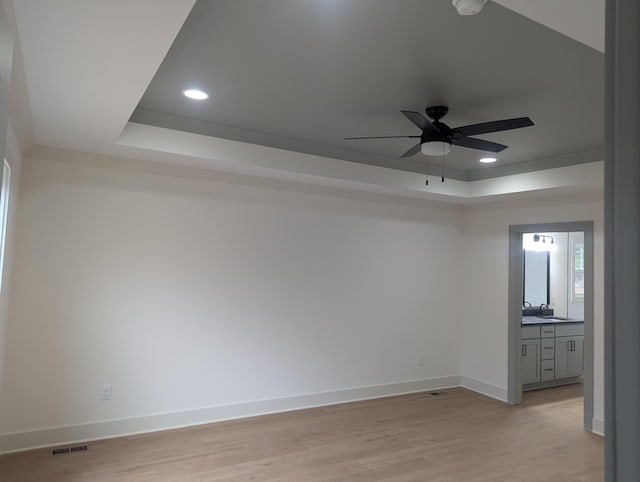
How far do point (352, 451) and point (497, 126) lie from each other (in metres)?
2.90

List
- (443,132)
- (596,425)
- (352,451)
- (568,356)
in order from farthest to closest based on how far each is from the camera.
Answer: (568,356)
(596,425)
(352,451)
(443,132)

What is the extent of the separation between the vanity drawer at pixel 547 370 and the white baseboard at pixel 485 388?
937mm

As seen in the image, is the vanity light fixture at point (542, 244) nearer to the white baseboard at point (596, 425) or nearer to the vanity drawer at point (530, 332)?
the vanity drawer at point (530, 332)

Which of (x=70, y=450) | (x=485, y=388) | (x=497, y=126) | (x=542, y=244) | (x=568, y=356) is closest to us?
(x=497, y=126)

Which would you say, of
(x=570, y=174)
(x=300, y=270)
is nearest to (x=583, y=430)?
(x=570, y=174)

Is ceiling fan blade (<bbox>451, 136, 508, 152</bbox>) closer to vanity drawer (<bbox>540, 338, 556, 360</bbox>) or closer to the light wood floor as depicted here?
the light wood floor

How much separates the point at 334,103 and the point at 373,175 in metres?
1.56

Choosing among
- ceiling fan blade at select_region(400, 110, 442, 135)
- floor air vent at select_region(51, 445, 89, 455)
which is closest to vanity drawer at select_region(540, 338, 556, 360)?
ceiling fan blade at select_region(400, 110, 442, 135)

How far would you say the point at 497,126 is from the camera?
113 inches

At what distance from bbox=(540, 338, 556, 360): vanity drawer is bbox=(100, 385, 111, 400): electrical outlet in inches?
212

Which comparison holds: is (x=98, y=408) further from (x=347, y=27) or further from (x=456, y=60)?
(x=456, y=60)

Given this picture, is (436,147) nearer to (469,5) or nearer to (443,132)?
(443,132)

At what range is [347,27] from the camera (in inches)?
86.0

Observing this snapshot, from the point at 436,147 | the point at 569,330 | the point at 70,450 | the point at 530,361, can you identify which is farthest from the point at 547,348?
the point at 70,450
